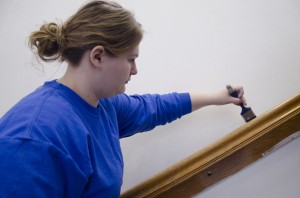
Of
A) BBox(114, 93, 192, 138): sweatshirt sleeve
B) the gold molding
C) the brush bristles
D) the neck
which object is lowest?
the gold molding

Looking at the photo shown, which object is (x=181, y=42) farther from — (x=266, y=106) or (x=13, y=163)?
(x=13, y=163)

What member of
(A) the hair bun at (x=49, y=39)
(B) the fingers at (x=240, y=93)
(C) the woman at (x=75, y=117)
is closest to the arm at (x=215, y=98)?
(B) the fingers at (x=240, y=93)

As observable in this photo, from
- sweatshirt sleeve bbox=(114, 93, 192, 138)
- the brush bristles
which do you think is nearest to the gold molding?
the brush bristles

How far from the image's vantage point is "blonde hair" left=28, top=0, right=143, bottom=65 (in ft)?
1.82

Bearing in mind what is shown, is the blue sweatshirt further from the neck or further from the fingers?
the fingers

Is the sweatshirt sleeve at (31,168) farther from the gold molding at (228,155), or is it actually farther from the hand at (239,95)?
the hand at (239,95)

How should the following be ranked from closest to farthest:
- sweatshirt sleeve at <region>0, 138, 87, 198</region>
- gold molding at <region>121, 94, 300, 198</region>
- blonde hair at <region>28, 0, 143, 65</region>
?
sweatshirt sleeve at <region>0, 138, 87, 198</region> < blonde hair at <region>28, 0, 143, 65</region> < gold molding at <region>121, 94, 300, 198</region>


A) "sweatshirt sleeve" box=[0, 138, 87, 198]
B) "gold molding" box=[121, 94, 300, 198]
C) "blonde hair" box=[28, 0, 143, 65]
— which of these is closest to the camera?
"sweatshirt sleeve" box=[0, 138, 87, 198]

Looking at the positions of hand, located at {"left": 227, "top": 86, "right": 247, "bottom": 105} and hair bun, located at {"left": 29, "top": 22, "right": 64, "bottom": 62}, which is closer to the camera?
hair bun, located at {"left": 29, "top": 22, "right": 64, "bottom": 62}

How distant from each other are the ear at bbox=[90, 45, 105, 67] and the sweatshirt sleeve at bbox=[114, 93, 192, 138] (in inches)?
8.9

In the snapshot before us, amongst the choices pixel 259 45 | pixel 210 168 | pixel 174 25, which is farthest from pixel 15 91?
pixel 259 45

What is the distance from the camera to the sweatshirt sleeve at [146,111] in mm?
778

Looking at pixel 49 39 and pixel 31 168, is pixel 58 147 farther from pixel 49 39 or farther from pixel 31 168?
pixel 49 39

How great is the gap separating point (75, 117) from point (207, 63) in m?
0.40
